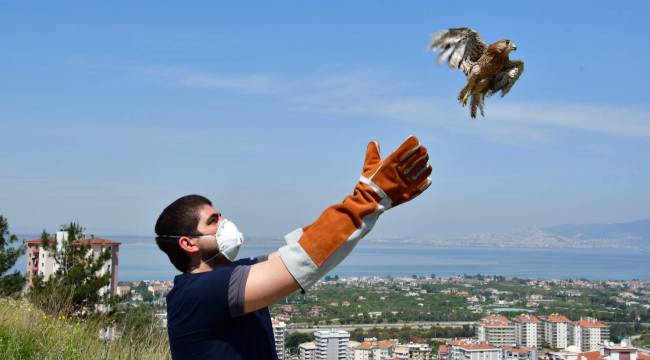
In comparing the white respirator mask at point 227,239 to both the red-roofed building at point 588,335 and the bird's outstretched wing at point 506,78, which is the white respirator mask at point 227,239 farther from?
the red-roofed building at point 588,335

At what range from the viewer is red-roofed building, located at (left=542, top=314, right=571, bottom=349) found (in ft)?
148

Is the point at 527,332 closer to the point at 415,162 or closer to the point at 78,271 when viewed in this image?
the point at 78,271

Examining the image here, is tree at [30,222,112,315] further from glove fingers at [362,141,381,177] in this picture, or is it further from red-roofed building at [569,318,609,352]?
red-roofed building at [569,318,609,352]

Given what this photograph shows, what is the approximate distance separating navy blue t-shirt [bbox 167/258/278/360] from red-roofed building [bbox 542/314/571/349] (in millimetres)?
46108

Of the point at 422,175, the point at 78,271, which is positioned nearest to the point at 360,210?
the point at 422,175

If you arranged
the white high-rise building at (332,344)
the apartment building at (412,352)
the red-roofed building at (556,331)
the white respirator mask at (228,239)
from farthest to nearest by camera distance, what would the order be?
the red-roofed building at (556,331)
the apartment building at (412,352)
the white high-rise building at (332,344)
the white respirator mask at (228,239)

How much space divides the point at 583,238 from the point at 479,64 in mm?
203673

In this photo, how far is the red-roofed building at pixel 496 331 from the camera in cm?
4347

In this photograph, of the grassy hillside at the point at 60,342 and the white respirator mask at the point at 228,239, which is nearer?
the white respirator mask at the point at 228,239

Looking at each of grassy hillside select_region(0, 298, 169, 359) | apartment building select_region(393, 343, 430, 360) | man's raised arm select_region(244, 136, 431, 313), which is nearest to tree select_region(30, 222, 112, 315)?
grassy hillside select_region(0, 298, 169, 359)

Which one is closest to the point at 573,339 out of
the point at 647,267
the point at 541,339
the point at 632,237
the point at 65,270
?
the point at 541,339

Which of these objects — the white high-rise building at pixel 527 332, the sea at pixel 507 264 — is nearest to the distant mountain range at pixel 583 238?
the sea at pixel 507 264

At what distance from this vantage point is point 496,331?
4453 centimetres

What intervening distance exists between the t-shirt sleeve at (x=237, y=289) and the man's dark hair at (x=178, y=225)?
29 cm
